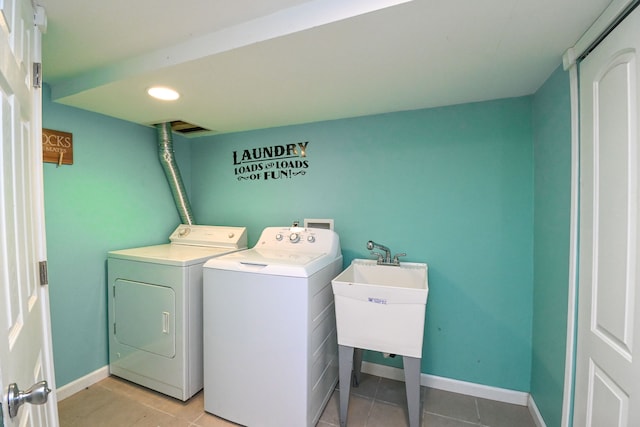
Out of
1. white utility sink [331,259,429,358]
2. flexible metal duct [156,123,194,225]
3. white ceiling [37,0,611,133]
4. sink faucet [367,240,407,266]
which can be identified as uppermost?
white ceiling [37,0,611,133]

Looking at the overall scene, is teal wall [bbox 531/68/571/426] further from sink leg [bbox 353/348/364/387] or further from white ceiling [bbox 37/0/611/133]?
sink leg [bbox 353/348/364/387]

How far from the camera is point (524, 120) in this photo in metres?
1.81

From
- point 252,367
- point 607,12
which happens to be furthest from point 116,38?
point 607,12

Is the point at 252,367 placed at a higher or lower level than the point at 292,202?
lower

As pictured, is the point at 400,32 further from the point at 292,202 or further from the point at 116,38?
the point at 292,202

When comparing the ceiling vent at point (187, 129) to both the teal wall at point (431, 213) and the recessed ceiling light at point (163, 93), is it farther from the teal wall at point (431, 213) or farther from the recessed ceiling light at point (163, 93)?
the recessed ceiling light at point (163, 93)

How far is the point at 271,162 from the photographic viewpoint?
252cm

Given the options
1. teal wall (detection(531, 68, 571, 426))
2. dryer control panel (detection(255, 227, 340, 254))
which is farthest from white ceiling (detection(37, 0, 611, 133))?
dryer control panel (detection(255, 227, 340, 254))

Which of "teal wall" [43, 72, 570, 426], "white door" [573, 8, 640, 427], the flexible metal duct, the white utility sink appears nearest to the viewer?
"white door" [573, 8, 640, 427]

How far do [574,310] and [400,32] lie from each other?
149cm

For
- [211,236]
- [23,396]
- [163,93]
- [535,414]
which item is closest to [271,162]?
[211,236]

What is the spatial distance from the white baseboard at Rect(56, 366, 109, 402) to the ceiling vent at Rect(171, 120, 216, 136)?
2139 mm

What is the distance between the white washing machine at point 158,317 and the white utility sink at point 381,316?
104 cm

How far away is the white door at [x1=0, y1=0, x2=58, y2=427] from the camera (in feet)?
2.11
